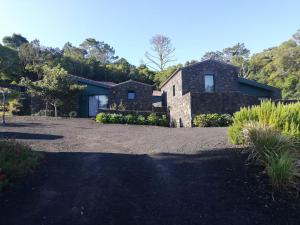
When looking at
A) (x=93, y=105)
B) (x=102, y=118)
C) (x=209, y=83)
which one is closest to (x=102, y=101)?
(x=93, y=105)

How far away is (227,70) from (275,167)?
20.5m

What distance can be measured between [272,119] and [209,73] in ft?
58.5

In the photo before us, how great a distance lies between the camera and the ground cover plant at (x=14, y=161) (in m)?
6.66

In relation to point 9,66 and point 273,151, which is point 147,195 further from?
point 9,66

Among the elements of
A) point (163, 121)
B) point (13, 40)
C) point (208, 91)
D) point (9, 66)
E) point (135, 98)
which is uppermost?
point (13, 40)

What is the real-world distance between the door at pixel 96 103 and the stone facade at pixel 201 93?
19.5 feet

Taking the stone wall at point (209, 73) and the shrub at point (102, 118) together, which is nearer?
the shrub at point (102, 118)

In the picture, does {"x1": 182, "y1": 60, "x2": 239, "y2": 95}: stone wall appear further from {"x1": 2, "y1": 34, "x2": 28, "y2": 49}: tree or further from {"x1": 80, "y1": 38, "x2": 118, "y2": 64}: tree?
{"x1": 80, "y1": 38, "x2": 118, "y2": 64}: tree

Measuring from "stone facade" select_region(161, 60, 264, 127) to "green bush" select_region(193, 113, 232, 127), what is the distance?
2.85 ft

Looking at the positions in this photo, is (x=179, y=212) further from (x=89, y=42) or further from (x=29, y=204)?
(x=89, y=42)

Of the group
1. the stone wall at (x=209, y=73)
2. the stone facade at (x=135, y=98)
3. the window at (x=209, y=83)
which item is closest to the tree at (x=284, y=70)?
the stone wall at (x=209, y=73)

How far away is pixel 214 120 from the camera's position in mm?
17766

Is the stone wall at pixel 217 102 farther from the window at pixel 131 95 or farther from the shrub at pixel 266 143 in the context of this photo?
the shrub at pixel 266 143

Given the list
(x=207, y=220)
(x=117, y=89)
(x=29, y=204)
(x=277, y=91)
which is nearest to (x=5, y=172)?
(x=29, y=204)
